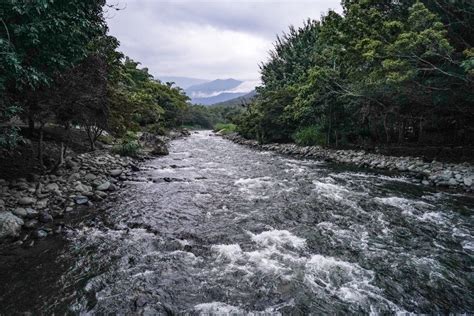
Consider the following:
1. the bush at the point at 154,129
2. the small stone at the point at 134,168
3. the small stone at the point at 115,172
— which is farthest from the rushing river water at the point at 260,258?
the bush at the point at 154,129

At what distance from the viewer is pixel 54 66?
7117mm

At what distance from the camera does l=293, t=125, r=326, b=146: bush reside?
25377 mm

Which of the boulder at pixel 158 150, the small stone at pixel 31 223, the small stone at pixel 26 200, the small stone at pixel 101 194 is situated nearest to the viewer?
the small stone at pixel 31 223

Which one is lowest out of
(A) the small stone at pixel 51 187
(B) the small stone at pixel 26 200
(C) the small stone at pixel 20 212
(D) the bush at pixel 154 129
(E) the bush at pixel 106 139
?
(C) the small stone at pixel 20 212

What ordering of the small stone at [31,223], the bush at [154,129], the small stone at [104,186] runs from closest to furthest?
the small stone at [31,223]
the small stone at [104,186]
the bush at [154,129]

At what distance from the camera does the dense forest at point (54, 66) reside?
5625 mm

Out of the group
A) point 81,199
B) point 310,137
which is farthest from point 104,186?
point 310,137

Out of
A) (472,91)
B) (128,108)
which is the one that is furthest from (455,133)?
(128,108)

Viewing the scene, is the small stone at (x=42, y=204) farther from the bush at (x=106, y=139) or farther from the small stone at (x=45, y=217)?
the bush at (x=106, y=139)

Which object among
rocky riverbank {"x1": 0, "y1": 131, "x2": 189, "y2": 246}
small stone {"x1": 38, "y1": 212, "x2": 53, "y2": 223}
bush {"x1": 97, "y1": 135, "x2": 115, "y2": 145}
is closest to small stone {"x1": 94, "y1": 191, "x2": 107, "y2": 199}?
rocky riverbank {"x1": 0, "y1": 131, "x2": 189, "y2": 246}

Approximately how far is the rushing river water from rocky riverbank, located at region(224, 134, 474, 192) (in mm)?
1579

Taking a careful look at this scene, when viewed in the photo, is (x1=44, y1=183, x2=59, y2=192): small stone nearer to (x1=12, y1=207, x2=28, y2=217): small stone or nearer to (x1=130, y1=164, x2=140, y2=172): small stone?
(x1=12, y1=207, x2=28, y2=217): small stone

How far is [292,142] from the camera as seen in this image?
30328 millimetres

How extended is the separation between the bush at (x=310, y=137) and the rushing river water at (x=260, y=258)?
14.2m
